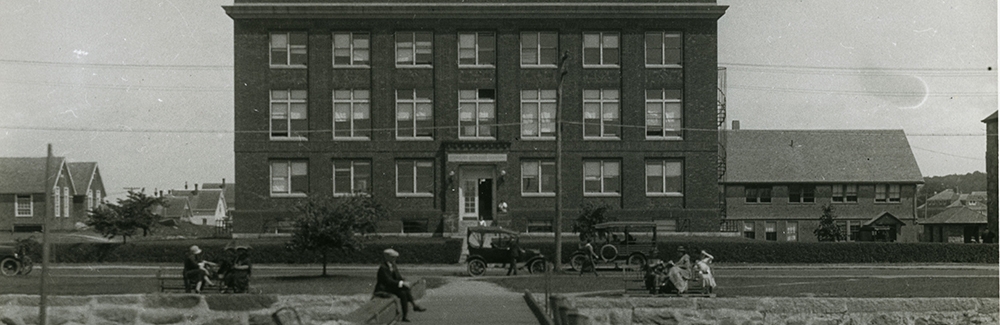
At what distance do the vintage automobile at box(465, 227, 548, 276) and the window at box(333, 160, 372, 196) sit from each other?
13.6 m

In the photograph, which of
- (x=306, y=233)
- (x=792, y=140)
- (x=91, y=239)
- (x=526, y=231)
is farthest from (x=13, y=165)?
(x=792, y=140)

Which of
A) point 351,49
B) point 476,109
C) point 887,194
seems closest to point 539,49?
point 476,109

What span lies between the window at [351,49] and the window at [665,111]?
1366cm

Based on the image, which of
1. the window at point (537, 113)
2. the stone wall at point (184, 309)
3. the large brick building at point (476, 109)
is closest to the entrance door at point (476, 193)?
the large brick building at point (476, 109)

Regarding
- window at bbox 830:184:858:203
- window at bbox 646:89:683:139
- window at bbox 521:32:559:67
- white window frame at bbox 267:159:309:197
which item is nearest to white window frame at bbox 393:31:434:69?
window at bbox 521:32:559:67

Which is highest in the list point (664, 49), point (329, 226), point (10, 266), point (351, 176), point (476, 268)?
point (664, 49)

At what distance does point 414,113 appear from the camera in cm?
4622

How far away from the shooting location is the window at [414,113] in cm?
4612

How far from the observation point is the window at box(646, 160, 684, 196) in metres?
47.6

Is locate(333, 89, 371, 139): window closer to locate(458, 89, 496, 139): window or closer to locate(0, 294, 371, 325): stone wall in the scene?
locate(458, 89, 496, 139): window

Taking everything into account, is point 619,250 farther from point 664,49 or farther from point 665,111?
point 664,49

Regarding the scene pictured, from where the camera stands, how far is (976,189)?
63562 mm

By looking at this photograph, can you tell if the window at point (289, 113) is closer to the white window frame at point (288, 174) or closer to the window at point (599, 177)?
the white window frame at point (288, 174)

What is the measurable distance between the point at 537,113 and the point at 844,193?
26.3 meters
